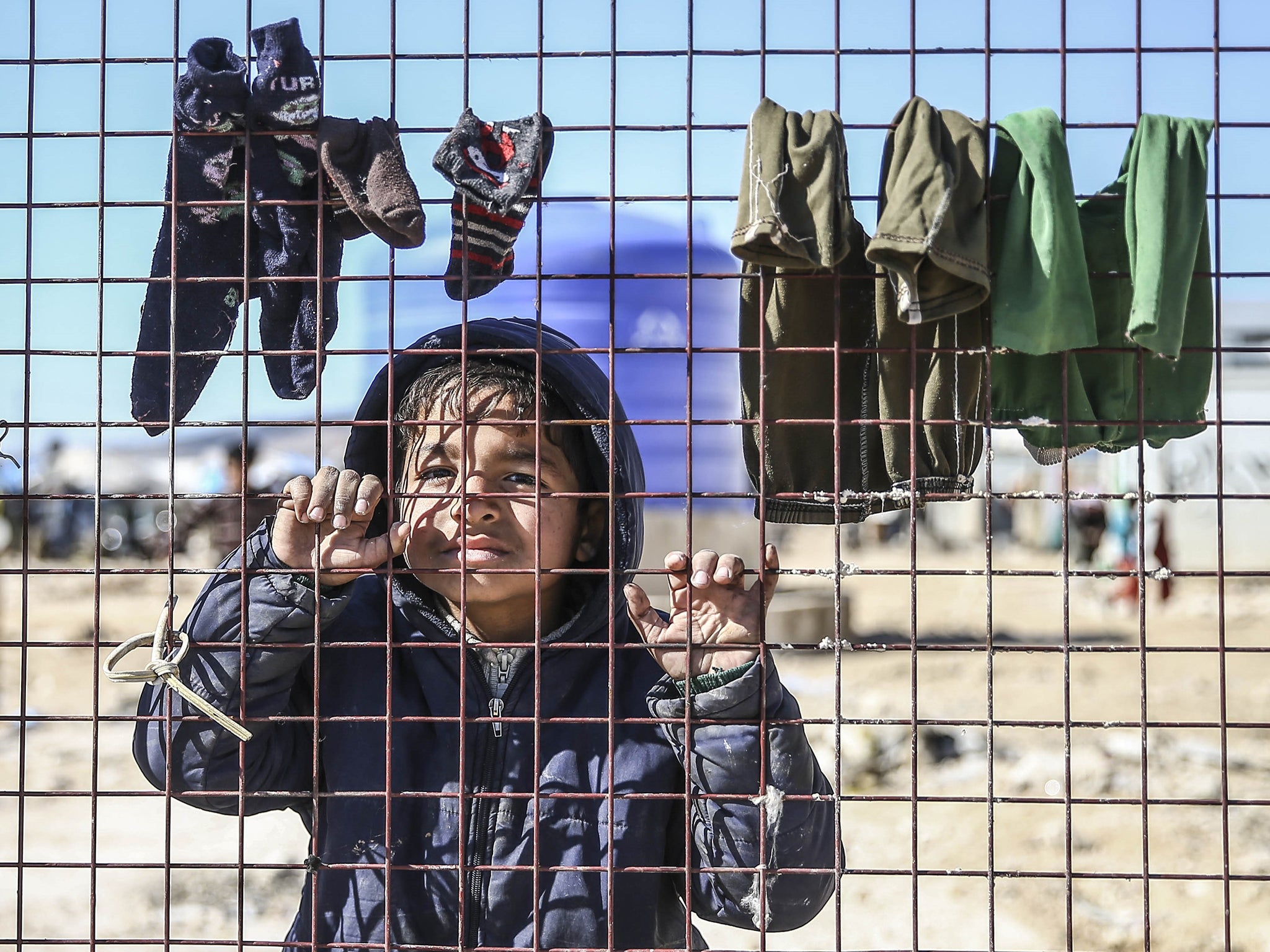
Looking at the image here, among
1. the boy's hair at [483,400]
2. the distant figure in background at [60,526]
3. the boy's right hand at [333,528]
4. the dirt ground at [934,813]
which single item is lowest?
the distant figure in background at [60,526]

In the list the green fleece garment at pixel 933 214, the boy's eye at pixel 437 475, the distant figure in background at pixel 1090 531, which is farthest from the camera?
the distant figure in background at pixel 1090 531

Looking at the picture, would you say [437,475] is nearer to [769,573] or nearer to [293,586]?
[293,586]

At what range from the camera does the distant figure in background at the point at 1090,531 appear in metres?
19.2

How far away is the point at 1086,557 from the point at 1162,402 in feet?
61.1

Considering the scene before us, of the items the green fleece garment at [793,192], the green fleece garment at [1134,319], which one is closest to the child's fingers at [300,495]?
the green fleece garment at [793,192]

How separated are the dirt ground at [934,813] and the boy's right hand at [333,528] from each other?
0.32m

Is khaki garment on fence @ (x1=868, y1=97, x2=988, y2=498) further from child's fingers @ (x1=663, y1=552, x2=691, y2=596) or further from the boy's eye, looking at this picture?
the boy's eye

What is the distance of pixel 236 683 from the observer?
73.5 inches

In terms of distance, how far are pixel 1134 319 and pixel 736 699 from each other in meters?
0.79

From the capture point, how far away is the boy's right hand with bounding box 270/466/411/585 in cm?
178

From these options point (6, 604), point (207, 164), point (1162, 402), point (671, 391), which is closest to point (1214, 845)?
point (671, 391)

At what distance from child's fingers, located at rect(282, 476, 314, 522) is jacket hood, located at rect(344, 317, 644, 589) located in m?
0.22

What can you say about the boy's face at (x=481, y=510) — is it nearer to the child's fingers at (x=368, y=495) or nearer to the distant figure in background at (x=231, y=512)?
the child's fingers at (x=368, y=495)

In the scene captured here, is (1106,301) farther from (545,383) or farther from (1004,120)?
(545,383)
